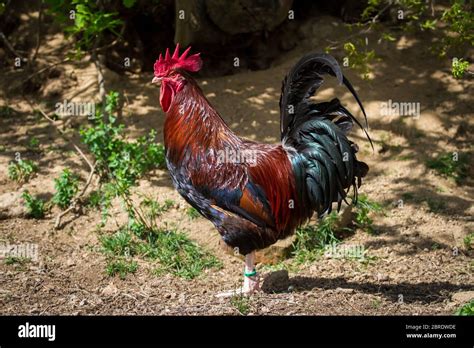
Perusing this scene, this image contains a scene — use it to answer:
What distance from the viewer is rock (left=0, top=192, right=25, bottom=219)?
8305 millimetres

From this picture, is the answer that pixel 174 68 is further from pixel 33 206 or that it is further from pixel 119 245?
pixel 33 206

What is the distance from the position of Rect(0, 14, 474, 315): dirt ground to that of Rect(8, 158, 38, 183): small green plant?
0.31 feet

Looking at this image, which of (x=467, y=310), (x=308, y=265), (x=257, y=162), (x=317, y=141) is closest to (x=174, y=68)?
(x=257, y=162)

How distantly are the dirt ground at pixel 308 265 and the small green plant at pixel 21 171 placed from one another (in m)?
0.09

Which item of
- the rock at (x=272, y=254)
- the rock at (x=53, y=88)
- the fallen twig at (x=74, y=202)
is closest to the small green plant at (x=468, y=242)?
the rock at (x=272, y=254)

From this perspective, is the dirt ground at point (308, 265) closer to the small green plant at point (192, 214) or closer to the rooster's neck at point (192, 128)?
the small green plant at point (192, 214)

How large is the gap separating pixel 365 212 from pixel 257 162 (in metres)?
2.28

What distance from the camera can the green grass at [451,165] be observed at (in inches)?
354

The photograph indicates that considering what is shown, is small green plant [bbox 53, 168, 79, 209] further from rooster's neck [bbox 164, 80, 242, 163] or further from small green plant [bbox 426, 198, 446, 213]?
small green plant [bbox 426, 198, 446, 213]

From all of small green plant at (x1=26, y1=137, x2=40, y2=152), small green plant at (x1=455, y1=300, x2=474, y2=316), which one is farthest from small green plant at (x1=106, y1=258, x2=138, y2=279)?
small green plant at (x1=455, y1=300, x2=474, y2=316)

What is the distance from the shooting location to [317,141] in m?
6.37

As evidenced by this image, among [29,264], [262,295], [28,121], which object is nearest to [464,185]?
[262,295]

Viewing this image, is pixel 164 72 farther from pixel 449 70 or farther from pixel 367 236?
pixel 449 70

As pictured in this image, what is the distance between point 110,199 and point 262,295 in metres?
2.97
